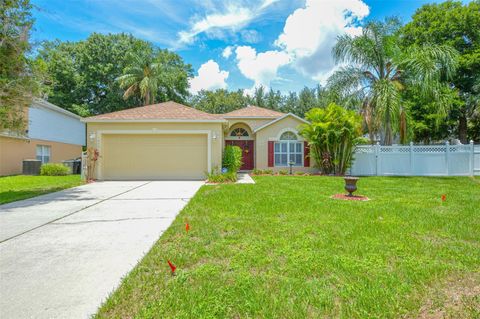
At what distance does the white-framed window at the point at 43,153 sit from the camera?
17062 millimetres

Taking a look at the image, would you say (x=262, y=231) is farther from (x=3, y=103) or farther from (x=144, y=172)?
(x=144, y=172)

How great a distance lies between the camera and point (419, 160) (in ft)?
44.8

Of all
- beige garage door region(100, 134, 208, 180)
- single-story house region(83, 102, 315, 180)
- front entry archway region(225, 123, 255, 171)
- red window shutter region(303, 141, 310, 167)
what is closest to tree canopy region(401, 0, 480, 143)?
red window shutter region(303, 141, 310, 167)

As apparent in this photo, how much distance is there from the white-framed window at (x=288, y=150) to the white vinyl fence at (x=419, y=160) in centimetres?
320

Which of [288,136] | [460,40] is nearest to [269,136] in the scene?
[288,136]

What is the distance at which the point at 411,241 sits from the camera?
366cm

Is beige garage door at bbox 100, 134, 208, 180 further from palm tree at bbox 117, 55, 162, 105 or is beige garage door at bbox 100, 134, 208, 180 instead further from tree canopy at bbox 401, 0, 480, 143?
tree canopy at bbox 401, 0, 480, 143

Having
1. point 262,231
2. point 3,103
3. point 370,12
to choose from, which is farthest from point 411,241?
point 370,12

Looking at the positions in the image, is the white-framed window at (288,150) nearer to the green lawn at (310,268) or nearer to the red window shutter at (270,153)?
the red window shutter at (270,153)

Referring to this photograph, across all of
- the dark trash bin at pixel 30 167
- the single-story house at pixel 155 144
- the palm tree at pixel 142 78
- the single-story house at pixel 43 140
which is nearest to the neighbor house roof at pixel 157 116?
the single-story house at pixel 155 144

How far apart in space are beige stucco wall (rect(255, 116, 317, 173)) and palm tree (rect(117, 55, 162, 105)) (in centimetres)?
1139

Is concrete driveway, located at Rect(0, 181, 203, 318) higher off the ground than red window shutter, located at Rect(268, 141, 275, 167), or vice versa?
red window shutter, located at Rect(268, 141, 275, 167)

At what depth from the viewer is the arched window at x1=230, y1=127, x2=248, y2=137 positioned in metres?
18.5

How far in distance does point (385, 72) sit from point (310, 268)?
14.9 m
